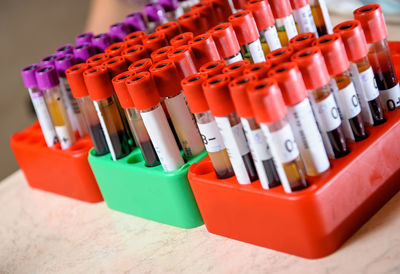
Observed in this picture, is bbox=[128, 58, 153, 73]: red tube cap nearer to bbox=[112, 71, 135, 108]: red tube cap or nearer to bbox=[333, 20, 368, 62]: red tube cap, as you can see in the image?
bbox=[112, 71, 135, 108]: red tube cap

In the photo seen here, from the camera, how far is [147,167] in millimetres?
909

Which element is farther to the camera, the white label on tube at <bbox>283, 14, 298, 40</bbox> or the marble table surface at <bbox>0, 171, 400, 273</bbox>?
the white label on tube at <bbox>283, 14, 298, 40</bbox>

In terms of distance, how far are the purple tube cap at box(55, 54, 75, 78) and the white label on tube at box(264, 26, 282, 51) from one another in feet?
1.19

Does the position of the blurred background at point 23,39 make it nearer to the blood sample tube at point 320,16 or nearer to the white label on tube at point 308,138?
the blood sample tube at point 320,16

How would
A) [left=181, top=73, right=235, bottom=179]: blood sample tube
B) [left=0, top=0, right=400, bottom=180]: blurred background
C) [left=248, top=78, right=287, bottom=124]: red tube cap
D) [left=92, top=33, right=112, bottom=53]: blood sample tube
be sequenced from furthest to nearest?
[left=0, top=0, right=400, bottom=180]: blurred background → [left=92, top=33, right=112, bottom=53]: blood sample tube → [left=181, top=73, right=235, bottom=179]: blood sample tube → [left=248, top=78, right=287, bottom=124]: red tube cap

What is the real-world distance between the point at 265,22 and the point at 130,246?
15.8 inches

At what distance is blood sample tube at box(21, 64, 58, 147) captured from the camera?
41.5 inches

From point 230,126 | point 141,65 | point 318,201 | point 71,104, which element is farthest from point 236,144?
point 71,104

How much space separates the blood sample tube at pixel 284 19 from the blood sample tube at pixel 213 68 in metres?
0.18

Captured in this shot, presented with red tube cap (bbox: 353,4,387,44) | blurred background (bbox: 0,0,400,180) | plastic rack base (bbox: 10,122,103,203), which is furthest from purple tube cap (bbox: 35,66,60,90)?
blurred background (bbox: 0,0,400,180)

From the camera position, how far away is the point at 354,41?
0.75m

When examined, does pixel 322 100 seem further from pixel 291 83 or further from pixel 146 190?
pixel 146 190

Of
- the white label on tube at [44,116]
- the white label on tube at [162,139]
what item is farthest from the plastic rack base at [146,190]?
the white label on tube at [44,116]

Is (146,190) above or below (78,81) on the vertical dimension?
below
